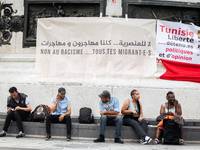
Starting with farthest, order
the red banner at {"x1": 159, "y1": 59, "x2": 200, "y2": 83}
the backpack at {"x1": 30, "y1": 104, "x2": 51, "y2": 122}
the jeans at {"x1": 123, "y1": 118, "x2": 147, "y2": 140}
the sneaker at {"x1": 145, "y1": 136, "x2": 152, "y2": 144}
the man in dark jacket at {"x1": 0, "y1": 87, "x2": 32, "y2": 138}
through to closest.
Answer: the red banner at {"x1": 159, "y1": 59, "x2": 200, "y2": 83}, the backpack at {"x1": 30, "y1": 104, "x2": 51, "y2": 122}, the man in dark jacket at {"x1": 0, "y1": 87, "x2": 32, "y2": 138}, the jeans at {"x1": 123, "y1": 118, "x2": 147, "y2": 140}, the sneaker at {"x1": 145, "y1": 136, "x2": 152, "y2": 144}

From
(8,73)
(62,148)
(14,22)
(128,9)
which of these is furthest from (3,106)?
(128,9)

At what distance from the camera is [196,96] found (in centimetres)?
874

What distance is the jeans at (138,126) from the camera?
655 cm

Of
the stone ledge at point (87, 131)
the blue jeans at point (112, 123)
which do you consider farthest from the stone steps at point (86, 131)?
the blue jeans at point (112, 123)

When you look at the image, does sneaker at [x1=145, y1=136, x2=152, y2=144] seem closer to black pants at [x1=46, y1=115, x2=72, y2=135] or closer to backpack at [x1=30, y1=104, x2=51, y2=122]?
black pants at [x1=46, y1=115, x2=72, y2=135]

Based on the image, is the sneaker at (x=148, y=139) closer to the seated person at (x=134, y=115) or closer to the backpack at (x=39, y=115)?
the seated person at (x=134, y=115)

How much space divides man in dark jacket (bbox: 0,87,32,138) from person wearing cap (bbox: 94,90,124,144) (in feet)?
→ 6.98

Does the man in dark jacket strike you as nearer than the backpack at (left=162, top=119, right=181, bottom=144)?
No

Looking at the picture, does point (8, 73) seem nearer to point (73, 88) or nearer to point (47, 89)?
point (47, 89)

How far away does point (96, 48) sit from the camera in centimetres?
901

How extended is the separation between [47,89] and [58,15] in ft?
9.09

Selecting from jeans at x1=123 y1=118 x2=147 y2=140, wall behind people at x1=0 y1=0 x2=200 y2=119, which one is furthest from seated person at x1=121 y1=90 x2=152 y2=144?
wall behind people at x1=0 y1=0 x2=200 y2=119

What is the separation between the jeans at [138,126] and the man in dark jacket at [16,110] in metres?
2.77

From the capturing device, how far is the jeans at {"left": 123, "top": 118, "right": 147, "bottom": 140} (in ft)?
21.5
